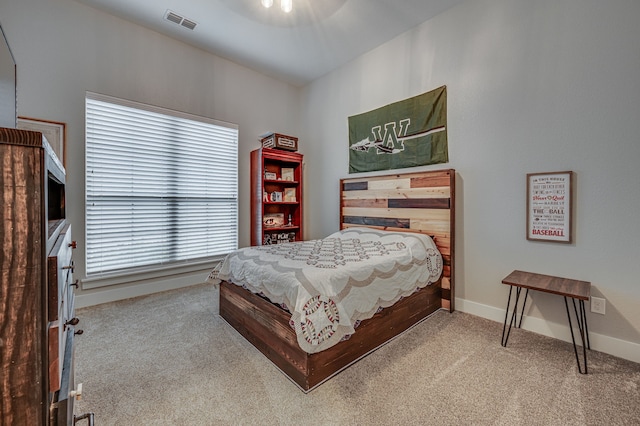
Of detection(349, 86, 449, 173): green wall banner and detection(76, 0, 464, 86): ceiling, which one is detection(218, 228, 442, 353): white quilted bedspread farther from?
detection(76, 0, 464, 86): ceiling

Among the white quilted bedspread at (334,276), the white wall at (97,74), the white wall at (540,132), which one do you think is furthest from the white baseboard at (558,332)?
the white wall at (97,74)

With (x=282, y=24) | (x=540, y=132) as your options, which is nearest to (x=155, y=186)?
(x=282, y=24)

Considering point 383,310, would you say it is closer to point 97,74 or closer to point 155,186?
point 155,186

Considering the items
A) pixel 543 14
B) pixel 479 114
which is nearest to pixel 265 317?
pixel 479 114

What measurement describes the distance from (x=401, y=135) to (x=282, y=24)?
6.00 feet

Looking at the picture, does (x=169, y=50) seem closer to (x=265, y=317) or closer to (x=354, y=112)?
(x=354, y=112)

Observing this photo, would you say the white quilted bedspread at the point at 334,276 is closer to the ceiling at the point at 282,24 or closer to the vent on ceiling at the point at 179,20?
the ceiling at the point at 282,24

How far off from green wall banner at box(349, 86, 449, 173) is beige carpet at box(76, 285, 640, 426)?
185 centimetres

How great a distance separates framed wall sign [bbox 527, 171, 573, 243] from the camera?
2199 mm

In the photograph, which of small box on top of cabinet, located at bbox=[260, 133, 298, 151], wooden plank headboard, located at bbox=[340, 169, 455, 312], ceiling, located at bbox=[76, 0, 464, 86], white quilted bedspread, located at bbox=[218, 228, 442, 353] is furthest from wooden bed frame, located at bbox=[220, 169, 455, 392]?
ceiling, located at bbox=[76, 0, 464, 86]

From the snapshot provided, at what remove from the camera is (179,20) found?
299 centimetres

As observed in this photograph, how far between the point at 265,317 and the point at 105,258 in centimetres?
224

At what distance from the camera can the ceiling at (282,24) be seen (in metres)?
2.76

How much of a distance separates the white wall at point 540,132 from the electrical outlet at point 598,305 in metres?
0.04
